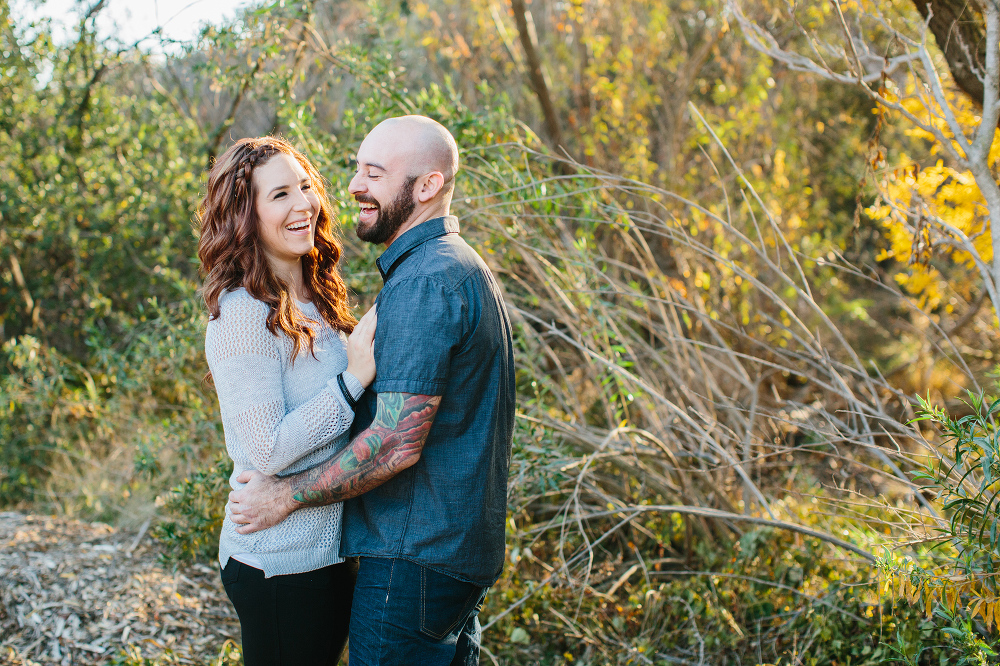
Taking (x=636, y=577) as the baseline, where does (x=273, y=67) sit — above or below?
above

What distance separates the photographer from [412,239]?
1.62m

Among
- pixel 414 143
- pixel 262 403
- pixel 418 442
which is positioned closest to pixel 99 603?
pixel 262 403

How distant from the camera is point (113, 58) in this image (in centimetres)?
504

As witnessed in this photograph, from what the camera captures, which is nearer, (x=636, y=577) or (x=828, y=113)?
(x=636, y=577)

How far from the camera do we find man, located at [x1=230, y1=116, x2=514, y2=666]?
1.49 meters

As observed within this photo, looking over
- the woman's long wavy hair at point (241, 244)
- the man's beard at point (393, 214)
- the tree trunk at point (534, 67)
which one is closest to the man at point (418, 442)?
the man's beard at point (393, 214)

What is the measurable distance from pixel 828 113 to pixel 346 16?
5.02m

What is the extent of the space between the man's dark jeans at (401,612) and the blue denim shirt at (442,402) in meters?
0.03

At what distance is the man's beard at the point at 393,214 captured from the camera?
1640 millimetres

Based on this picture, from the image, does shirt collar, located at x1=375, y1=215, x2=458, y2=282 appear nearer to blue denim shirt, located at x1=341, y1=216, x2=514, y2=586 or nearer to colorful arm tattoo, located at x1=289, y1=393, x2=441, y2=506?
blue denim shirt, located at x1=341, y1=216, x2=514, y2=586

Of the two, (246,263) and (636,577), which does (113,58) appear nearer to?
(246,263)

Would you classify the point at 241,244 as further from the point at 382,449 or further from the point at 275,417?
the point at 382,449

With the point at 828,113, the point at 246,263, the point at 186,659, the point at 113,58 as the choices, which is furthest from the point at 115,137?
the point at 828,113

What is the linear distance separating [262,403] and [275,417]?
1.7 inches
